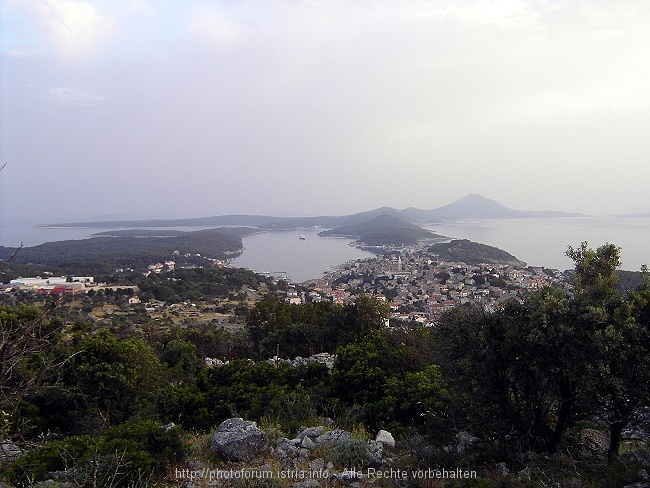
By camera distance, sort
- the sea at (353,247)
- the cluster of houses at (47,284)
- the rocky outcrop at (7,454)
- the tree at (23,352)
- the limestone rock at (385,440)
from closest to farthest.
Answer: the tree at (23,352) < the rocky outcrop at (7,454) < the limestone rock at (385,440) < the cluster of houses at (47,284) < the sea at (353,247)

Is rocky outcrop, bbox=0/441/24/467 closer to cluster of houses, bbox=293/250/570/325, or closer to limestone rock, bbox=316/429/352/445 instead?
limestone rock, bbox=316/429/352/445

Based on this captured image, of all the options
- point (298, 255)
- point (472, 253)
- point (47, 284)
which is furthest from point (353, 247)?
point (47, 284)

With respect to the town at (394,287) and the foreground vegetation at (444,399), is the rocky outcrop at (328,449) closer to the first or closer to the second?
the foreground vegetation at (444,399)

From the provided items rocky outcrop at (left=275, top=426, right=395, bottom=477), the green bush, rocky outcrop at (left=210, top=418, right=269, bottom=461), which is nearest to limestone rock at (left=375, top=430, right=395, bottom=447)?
rocky outcrop at (left=275, top=426, right=395, bottom=477)

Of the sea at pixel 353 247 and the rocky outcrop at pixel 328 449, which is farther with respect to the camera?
the sea at pixel 353 247

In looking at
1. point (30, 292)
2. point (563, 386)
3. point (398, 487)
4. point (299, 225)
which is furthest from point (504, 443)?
point (299, 225)

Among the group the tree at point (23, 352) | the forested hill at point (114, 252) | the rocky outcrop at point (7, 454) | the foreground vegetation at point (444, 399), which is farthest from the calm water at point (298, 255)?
the rocky outcrop at point (7, 454)
